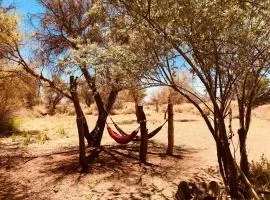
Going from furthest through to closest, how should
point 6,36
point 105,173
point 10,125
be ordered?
point 10,125, point 6,36, point 105,173

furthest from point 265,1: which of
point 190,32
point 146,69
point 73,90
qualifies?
point 73,90

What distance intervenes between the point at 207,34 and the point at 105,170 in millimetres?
5388

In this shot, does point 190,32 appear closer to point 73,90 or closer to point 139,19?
point 139,19

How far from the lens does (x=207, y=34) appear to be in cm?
757

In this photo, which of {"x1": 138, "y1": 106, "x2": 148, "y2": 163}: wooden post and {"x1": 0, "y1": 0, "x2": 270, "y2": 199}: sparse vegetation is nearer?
{"x1": 0, "y1": 0, "x2": 270, "y2": 199}: sparse vegetation

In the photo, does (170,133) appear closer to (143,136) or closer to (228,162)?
(143,136)

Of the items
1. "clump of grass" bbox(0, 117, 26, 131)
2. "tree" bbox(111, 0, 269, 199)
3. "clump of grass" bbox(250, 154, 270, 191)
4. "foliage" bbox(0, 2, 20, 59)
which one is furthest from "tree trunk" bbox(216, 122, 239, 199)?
"clump of grass" bbox(0, 117, 26, 131)

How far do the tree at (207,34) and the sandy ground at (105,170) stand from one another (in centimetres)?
263

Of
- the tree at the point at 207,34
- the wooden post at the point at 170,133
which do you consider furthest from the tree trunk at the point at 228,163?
the wooden post at the point at 170,133

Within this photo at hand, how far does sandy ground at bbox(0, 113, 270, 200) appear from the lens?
10148mm

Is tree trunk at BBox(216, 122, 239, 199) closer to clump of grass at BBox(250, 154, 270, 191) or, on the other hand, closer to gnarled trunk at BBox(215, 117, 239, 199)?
gnarled trunk at BBox(215, 117, 239, 199)

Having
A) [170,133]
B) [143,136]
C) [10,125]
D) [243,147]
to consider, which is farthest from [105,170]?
[10,125]

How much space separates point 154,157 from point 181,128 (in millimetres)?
8128

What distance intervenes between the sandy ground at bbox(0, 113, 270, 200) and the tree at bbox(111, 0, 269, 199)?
8.62 feet
